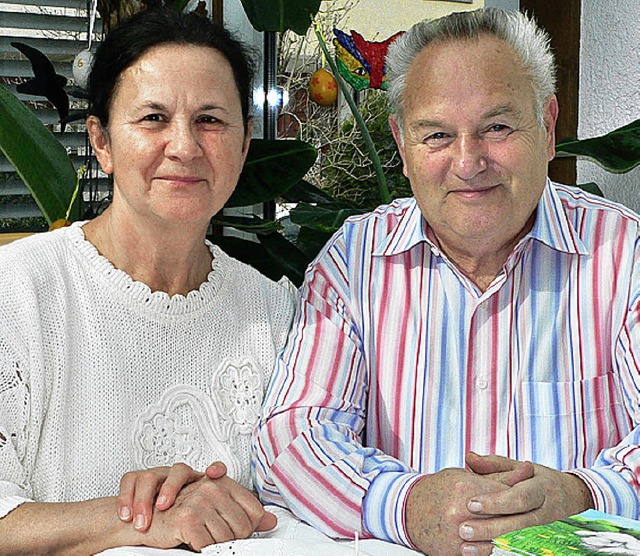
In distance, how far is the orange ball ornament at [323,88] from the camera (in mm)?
2760

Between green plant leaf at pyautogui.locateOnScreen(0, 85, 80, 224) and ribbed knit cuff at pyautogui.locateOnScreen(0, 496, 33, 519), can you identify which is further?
green plant leaf at pyautogui.locateOnScreen(0, 85, 80, 224)

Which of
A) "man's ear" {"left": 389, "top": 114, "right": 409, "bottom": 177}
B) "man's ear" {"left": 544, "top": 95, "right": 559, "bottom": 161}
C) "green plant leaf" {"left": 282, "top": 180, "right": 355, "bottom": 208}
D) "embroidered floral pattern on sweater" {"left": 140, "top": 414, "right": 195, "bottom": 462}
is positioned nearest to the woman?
"embroidered floral pattern on sweater" {"left": 140, "top": 414, "right": 195, "bottom": 462}

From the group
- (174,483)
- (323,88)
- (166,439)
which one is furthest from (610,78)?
(174,483)

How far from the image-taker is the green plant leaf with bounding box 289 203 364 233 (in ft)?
6.39

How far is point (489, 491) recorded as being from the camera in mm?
1285

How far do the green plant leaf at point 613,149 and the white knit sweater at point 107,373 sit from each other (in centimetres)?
98

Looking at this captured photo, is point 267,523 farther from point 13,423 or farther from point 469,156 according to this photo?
point 469,156

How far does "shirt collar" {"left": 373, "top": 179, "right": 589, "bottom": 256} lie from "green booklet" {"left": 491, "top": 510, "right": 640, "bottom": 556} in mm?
595

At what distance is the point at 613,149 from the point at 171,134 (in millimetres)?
1174

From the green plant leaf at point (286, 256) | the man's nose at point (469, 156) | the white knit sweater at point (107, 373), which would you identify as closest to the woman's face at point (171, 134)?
the white knit sweater at point (107, 373)

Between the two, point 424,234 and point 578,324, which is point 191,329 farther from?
point 578,324

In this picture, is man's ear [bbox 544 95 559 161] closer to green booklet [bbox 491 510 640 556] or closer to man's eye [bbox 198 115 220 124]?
man's eye [bbox 198 115 220 124]

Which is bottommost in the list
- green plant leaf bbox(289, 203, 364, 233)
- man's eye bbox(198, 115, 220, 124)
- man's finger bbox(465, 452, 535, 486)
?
man's finger bbox(465, 452, 535, 486)

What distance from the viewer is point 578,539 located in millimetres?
1021
